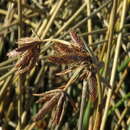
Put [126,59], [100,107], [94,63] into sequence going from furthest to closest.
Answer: [126,59] → [100,107] → [94,63]

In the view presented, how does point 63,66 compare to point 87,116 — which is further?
point 63,66

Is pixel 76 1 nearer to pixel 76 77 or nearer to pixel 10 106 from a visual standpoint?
pixel 10 106

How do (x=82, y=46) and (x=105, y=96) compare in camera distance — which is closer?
(x=82, y=46)

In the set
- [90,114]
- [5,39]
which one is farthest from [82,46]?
[5,39]

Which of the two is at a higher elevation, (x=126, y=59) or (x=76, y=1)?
(x=76, y=1)


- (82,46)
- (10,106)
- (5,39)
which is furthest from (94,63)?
(5,39)

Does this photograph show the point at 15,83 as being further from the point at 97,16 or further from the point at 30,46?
the point at 30,46

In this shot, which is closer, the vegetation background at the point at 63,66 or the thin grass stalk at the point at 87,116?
the thin grass stalk at the point at 87,116

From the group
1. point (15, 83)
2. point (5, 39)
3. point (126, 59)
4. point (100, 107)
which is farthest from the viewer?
point (5, 39)

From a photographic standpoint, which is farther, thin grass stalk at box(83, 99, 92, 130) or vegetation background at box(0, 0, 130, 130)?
vegetation background at box(0, 0, 130, 130)

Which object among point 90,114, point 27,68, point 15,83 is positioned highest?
point 27,68
